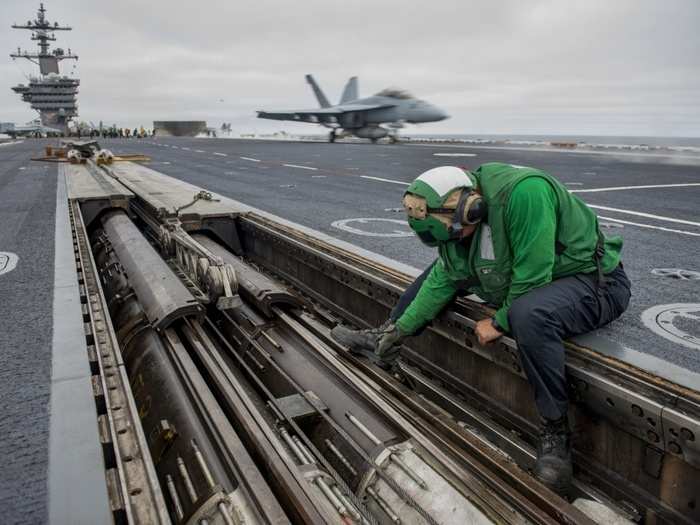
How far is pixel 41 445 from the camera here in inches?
108

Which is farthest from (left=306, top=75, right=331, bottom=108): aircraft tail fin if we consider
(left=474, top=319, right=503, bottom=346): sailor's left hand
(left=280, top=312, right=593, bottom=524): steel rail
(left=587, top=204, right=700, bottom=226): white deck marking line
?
(left=474, top=319, right=503, bottom=346): sailor's left hand

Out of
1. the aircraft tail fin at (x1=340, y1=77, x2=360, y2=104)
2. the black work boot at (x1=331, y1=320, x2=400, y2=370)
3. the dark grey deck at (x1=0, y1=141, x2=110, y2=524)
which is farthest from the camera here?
the aircraft tail fin at (x1=340, y1=77, x2=360, y2=104)

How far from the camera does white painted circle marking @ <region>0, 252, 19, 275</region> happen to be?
20.2 ft

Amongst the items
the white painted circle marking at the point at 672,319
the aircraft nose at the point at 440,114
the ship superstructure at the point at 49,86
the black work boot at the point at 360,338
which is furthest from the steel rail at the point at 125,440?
the ship superstructure at the point at 49,86

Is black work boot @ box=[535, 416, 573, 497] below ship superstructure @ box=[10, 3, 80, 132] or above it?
below

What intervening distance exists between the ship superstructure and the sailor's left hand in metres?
108

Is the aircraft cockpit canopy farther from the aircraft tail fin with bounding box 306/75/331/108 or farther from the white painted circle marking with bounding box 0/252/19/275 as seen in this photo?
the white painted circle marking with bounding box 0/252/19/275

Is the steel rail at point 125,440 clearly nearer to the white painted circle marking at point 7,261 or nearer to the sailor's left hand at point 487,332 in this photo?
the sailor's left hand at point 487,332

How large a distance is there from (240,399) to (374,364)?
1358 mm

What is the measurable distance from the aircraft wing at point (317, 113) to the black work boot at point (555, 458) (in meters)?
44.7

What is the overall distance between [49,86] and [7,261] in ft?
342

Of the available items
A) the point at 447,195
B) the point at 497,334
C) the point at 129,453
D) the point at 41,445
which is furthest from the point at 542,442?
the point at 41,445

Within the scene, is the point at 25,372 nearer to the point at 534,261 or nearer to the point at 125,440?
the point at 125,440

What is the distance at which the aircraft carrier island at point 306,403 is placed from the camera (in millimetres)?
2650
